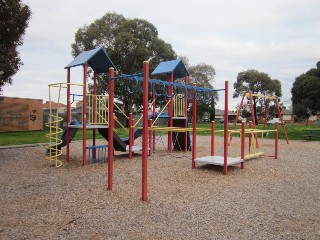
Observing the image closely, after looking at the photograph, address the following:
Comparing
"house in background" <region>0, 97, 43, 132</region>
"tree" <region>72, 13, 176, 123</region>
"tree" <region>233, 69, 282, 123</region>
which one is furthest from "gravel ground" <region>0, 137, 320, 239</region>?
"tree" <region>233, 69, 282, 123</region>

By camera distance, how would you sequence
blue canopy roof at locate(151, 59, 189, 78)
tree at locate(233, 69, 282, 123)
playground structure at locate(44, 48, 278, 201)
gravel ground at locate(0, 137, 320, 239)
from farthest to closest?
tree at locate(233, 69, 282, 123), blue canopy roof at locate(151, 59, 189, 78), playground structure at locate(44, 48, 278, 201), gravel ground at locate(0, 137, 320, 239)

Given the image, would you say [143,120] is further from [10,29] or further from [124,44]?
[124,44]

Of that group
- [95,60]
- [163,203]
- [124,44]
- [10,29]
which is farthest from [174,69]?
[124,44]

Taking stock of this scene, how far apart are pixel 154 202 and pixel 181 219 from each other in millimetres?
842

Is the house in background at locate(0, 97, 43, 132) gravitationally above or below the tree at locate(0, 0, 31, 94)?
below

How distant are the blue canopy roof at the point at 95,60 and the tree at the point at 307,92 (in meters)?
18.2

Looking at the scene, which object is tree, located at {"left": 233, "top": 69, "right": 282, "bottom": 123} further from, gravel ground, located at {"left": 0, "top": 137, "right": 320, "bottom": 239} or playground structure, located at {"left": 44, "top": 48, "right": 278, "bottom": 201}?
gravel ground, located at {"left": 0, "top": 137, "right": 320, "bottom": 239}

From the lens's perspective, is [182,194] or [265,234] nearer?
[265,234]

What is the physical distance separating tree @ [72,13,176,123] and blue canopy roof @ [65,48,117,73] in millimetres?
17548

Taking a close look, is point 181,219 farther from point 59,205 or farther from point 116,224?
point 59,205

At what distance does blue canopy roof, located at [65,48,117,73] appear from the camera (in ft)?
27.4

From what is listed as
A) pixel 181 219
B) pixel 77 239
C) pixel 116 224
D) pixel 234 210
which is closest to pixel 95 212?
pixel 116 224

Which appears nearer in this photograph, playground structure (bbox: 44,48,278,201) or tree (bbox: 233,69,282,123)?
playground structure (bbox: 44,48,278,201)

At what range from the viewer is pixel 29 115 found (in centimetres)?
2717
